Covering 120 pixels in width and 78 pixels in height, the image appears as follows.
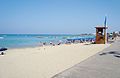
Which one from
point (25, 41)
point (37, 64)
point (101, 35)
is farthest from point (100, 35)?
point (25, 41)

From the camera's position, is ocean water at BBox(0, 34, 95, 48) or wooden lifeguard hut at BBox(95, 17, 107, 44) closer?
wooden lifeguard hut at BBox(95, 17, 107, 44)

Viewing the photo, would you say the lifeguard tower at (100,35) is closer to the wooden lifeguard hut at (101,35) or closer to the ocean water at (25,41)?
the wooden lifeguard hut at (101,35)

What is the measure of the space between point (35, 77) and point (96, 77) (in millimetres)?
2801

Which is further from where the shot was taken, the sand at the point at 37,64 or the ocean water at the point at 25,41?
the ocean water at the point at 25,41

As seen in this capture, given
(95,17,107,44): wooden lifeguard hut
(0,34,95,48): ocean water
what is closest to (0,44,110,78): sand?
(95,17,107,44): wooden lifeguard hut

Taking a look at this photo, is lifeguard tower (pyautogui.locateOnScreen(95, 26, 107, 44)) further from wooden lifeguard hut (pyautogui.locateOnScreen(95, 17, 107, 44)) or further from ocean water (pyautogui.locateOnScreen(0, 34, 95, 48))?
ocean water (pyautogui.locateOnScreen(0, 34, 95, 48))

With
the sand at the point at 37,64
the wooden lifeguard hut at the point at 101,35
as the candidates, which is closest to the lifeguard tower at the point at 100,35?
the wooden lifeguard hut at the point at 101,35

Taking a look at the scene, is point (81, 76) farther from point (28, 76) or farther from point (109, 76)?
point (28, 76)

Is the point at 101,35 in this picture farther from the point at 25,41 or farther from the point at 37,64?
the point at 25,41

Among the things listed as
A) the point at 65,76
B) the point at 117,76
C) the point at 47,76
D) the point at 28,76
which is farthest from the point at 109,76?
the point at 28,76

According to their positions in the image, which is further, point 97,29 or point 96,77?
point 97,29

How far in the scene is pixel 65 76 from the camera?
5578 millimetres

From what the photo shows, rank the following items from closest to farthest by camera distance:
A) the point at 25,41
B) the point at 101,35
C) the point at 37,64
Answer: the point at 37,64 → the point at 101,35 → the point at 25,41

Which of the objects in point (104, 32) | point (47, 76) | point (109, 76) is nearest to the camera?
point (109, 76)
